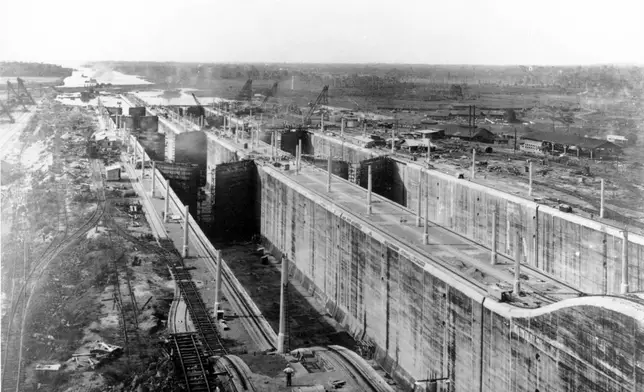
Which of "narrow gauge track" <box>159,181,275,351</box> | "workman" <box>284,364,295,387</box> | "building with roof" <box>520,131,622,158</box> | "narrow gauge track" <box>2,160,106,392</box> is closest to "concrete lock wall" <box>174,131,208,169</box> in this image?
"narrow gauge track" <box>2,160,106,392</box>

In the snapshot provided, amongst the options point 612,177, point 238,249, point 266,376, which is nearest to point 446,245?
point 266,376

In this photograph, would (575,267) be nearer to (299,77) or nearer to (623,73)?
(623,73)

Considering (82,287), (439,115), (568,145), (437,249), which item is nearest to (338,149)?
(568,145)

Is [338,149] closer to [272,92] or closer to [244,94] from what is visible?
[272,92]

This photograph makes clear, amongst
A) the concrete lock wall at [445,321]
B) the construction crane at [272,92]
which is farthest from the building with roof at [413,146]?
the construction crane at [272,92]

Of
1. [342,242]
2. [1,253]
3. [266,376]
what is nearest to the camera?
[266,376]
